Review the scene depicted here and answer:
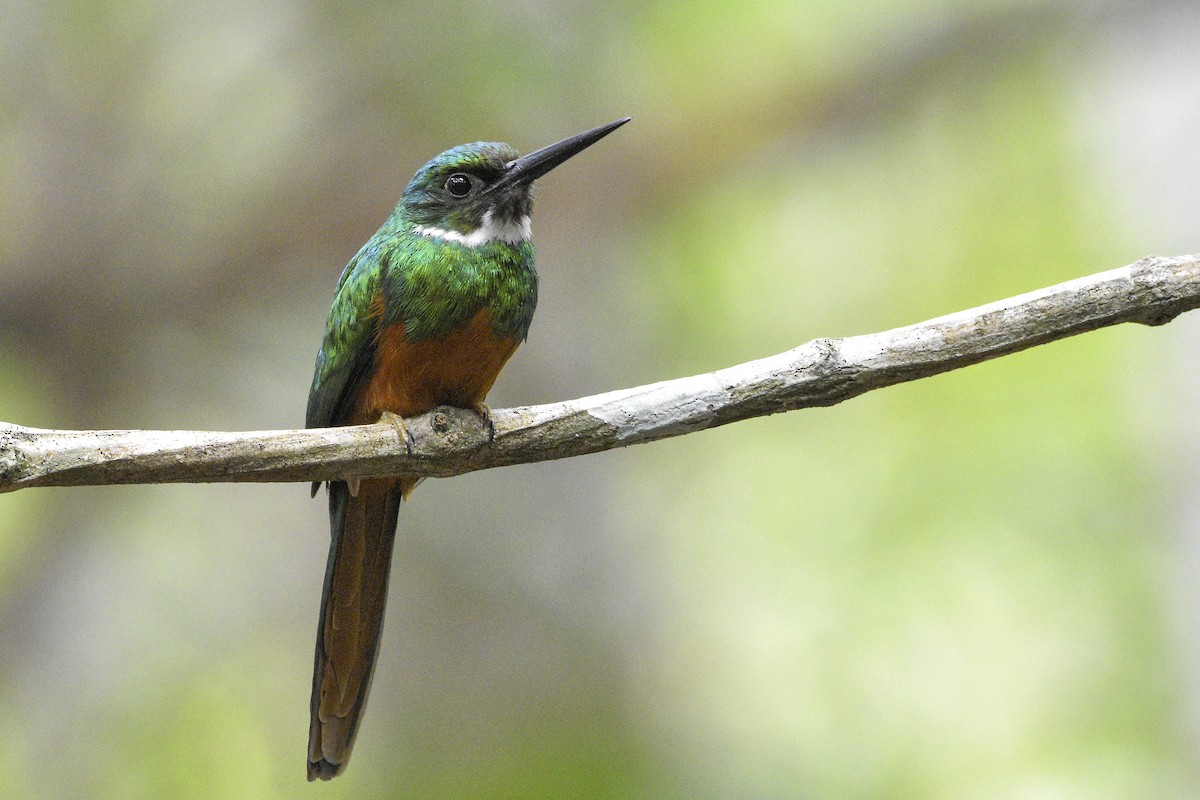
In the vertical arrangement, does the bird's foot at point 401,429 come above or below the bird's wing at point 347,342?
below

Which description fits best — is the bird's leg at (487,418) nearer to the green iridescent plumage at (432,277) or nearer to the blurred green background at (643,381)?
the green iridescent plumage at (432,277)

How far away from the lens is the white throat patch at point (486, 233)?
1906mm

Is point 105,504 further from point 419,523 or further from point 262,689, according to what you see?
point 419,523

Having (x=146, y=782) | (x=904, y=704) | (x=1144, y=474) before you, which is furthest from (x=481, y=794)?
(x=1144, y=474)

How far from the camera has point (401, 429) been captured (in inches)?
66.7

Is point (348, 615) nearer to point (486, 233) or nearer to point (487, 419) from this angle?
point (487, 419)

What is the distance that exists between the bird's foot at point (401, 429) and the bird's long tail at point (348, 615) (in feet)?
0.74

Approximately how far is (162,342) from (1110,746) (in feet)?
11.9

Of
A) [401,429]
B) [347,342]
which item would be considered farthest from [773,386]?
[347,342]

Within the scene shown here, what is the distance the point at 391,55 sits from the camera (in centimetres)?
399

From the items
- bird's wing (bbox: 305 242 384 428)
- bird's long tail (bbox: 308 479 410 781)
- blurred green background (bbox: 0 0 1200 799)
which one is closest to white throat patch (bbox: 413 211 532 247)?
bird's wing (bbox: 305 242 384 428)

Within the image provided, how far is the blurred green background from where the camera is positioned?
139 inches

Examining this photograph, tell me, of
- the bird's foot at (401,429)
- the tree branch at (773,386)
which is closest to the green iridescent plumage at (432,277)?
the bird's foot at (401,429)

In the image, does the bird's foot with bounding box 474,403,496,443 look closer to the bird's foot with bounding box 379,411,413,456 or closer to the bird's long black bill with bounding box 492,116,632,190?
the bird's foot with bounding box 379,411,413,456
